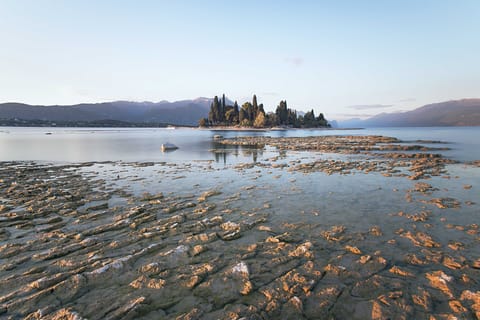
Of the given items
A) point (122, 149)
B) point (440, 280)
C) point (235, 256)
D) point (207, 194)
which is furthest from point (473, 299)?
point (122, 149)

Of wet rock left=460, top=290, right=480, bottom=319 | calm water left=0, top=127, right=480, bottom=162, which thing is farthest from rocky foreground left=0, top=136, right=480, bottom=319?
calm water left=0, top=127, right=480, bottom=162

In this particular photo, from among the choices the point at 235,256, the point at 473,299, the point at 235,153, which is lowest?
the point at 235,256

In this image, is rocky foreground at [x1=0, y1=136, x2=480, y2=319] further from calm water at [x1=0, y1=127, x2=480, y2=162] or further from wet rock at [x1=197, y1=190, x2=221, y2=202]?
calm water at [x1=0, y1=127, x2=480, y2=162]

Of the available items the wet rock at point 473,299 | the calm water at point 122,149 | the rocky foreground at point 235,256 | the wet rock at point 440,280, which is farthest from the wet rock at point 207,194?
the calm water at point 122,149

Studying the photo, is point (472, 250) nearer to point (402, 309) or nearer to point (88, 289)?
point (402, 309)

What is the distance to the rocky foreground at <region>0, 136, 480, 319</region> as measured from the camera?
17.2 ft

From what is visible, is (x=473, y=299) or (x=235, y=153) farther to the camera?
(x=235, y=153)

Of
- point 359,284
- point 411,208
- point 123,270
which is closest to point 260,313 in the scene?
point 359,284

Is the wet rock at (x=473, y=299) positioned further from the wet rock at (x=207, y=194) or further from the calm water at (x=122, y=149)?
the calm water at (x=122, y=149)

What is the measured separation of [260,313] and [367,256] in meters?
4.29

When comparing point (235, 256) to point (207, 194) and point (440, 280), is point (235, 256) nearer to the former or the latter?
point (440, 280)

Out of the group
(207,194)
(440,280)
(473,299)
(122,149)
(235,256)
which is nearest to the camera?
(473,299)

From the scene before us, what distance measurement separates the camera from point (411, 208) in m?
11.7

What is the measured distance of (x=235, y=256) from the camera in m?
7.45
